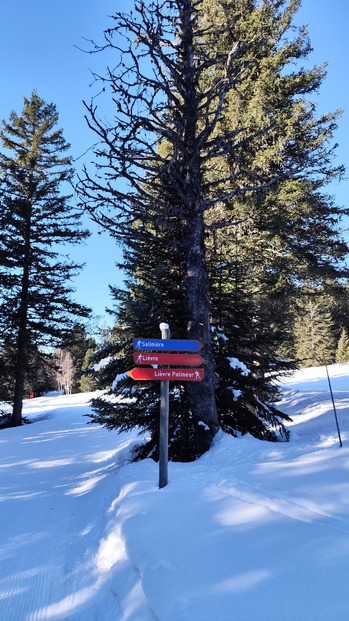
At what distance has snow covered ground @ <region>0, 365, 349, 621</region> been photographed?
202cm

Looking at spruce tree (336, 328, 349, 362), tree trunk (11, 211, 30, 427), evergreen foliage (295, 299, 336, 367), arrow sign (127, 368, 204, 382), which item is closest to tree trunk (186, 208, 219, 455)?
arrow sign (127, 368, 204, 382)

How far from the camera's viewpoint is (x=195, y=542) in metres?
2.74

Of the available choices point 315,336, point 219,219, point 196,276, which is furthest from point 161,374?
point 315,336

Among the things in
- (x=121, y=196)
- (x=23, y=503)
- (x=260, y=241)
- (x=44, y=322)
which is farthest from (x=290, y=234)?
(x=44, y=322)

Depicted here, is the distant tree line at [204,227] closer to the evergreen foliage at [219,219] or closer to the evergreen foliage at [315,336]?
the evergreen foliage at [219,219]

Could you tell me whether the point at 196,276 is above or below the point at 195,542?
above

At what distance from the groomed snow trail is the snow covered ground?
0.01 meters

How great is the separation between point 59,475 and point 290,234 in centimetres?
992

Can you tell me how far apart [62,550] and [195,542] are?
5.18 ft

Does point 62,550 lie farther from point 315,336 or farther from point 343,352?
point 315,336

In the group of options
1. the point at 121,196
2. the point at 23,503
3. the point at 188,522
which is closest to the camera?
the point at 188,522

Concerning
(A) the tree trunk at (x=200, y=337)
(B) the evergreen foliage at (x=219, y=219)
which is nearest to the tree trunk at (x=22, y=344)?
(B) the evergreen foliage at (x=219, y=219)

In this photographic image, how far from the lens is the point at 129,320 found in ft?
22.7

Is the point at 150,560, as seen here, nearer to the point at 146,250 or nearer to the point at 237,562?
the point at 237,562
